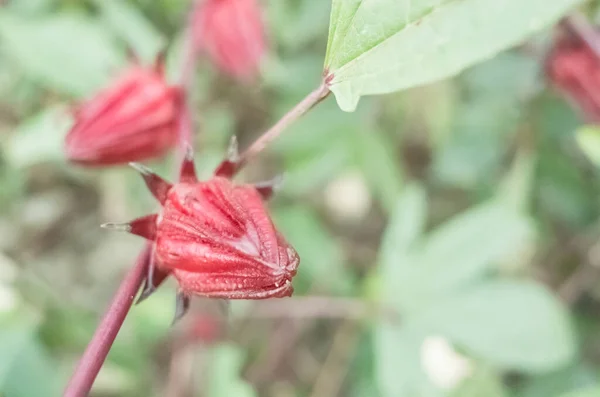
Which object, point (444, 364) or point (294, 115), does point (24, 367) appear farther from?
point (444, 364)

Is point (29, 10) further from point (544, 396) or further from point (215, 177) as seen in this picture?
point (544, 396)

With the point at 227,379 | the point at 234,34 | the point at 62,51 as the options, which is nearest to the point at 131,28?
the point at 62,51

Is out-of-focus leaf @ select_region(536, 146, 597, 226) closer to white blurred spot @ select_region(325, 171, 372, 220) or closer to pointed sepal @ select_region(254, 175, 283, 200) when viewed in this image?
white blurred spot @ select_region(325, 171, 372, 220)

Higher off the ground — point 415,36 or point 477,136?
point 415,36

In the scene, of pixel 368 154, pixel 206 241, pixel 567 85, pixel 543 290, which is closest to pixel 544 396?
pixel 543 290

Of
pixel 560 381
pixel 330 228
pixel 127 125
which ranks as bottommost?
pixel 560 381

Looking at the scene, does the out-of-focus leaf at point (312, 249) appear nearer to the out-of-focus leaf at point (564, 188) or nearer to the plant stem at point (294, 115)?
the out-of-focus leaf at point (564, 188)

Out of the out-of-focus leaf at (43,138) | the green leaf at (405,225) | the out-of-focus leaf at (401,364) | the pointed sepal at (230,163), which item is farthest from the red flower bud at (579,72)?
the out-of-focus leaf at (43,138)
